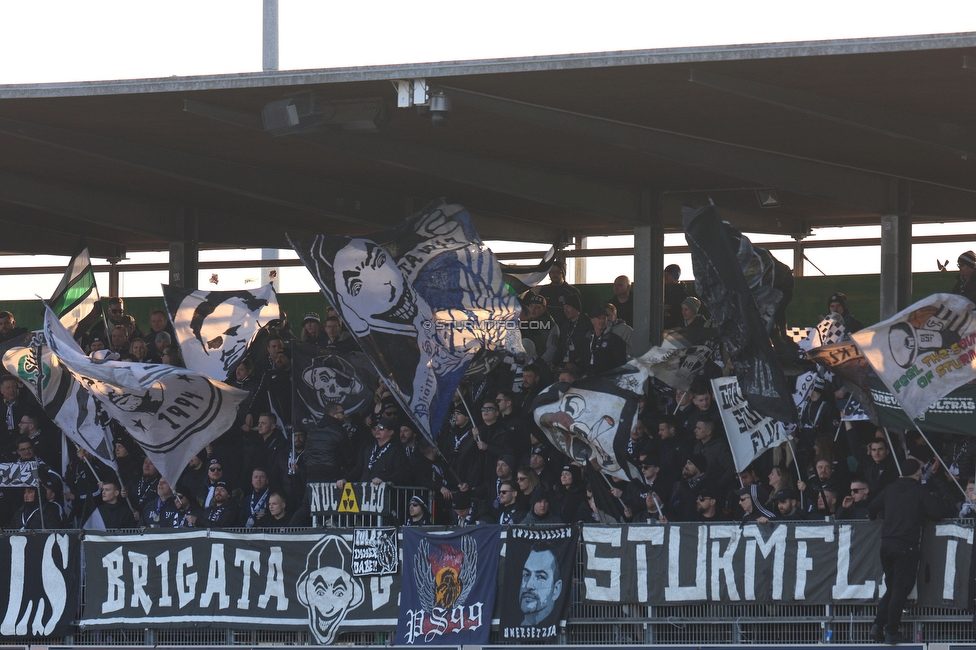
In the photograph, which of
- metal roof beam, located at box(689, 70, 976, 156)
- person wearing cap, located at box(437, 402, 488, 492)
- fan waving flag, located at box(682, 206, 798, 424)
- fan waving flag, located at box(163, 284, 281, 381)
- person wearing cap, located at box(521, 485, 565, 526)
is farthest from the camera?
fan waving flag, located at box(163, 284, 281, 381)

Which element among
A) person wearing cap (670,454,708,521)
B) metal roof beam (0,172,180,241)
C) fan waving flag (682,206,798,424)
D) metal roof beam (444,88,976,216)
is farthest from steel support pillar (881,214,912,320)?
metal roof beam (0,172,180,241)

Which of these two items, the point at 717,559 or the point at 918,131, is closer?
the point at 717,559

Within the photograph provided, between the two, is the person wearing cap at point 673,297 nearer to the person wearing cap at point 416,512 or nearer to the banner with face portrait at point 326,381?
the banner with face portrait at point 326,381

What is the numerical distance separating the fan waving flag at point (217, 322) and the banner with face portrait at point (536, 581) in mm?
4761

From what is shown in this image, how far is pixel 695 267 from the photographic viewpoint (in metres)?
15.4

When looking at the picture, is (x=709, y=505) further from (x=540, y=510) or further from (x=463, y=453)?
(x=463, y=453)

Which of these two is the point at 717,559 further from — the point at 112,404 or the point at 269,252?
the point at 269,252

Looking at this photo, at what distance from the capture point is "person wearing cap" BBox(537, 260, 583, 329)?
19.9 meters

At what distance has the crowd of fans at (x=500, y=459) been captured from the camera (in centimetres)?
1524

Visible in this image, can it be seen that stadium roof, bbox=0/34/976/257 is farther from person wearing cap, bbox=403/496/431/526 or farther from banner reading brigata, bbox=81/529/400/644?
banner reading brigata, bbox=81/529/400/644

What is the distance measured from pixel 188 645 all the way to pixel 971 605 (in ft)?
27.5

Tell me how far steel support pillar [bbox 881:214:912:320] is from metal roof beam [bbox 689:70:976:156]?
2.63 metres

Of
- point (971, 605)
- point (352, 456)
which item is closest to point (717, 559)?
point (971, 605)

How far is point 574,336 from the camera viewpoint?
1867 cm
